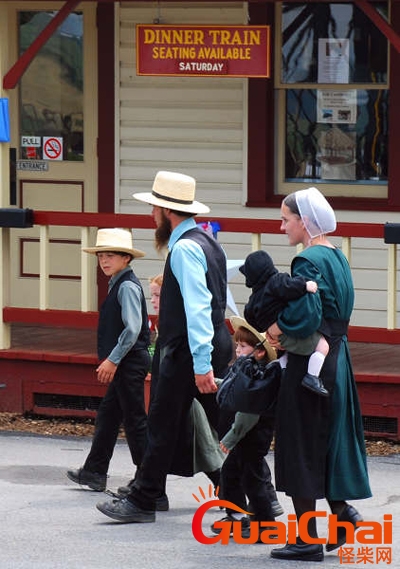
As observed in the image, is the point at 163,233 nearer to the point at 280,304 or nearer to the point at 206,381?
the point at 206,381

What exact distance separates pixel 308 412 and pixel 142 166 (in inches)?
225

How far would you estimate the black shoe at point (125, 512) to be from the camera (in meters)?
7.57

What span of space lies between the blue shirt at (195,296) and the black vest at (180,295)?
0.19ft

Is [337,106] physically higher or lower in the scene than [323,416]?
higher

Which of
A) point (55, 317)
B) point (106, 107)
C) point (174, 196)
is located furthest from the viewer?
point (106, 107)

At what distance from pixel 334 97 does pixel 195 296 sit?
15.6 feet

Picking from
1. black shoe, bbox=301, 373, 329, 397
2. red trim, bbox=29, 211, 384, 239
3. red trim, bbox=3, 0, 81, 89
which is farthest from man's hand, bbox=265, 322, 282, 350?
red trim, bbox=3, 0, 81, 89

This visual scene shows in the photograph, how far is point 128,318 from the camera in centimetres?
820

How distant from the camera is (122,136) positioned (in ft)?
39.9

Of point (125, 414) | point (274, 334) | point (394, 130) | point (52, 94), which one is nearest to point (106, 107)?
point (52, 94)

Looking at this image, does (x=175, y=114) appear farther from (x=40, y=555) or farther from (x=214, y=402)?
(x=40, y=555)

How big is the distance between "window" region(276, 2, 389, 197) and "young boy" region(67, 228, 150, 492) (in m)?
3.67

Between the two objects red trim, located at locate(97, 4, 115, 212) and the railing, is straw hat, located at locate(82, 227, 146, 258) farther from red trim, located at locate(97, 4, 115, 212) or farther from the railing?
red trim, located at locate(97, 4, 115, 212)

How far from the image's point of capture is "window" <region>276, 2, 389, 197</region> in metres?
11.5
